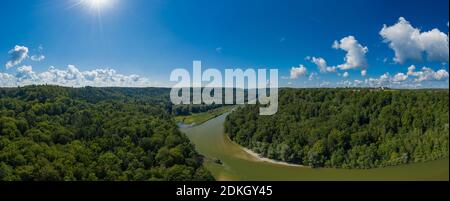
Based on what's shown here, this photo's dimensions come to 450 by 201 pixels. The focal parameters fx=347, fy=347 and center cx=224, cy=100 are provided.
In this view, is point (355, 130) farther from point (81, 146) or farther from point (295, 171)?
point (81, 146)

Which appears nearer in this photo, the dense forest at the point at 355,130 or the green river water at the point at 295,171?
the green river water at the point at 295,171

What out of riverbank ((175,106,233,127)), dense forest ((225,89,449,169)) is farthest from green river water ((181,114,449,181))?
riverbank ((175,106,233,127))

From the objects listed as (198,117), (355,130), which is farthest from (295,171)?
(198,117)

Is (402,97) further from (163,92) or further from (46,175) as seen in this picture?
(163,92)

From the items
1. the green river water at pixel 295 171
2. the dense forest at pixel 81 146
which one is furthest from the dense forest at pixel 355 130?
the dense forest at pixel 81 146

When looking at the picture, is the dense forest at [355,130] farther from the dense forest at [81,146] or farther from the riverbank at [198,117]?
the riverbank at [198,117]

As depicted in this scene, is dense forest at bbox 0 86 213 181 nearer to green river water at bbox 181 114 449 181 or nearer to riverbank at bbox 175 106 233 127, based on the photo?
green river water at bbox 181 114 449 181
